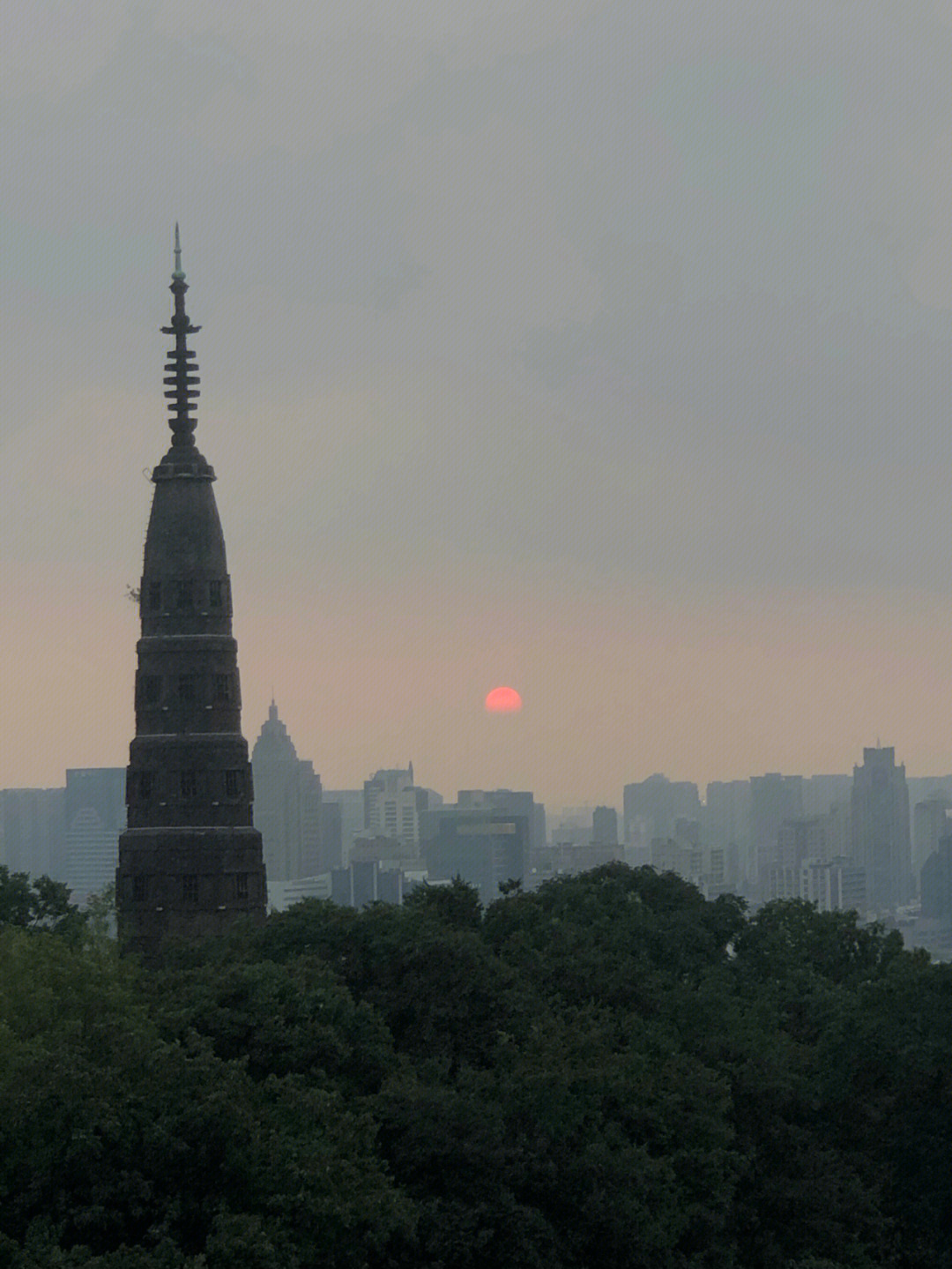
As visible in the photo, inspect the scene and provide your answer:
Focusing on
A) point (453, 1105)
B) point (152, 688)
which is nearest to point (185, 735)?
point (152, 688)

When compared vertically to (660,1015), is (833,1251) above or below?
below

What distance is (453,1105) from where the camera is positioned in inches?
2817

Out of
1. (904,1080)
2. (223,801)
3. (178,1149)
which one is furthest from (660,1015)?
(223,801)

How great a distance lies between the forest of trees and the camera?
215ft

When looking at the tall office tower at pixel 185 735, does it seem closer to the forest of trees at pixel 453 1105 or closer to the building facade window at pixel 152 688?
the building facade window at pixel 152 688

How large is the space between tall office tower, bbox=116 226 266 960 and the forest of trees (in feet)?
65.9

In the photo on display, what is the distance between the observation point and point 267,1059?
245 ft

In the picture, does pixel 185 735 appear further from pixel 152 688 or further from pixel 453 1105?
pixel 453 1105

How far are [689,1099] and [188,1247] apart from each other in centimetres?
1610

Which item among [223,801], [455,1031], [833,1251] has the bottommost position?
[833,1251]

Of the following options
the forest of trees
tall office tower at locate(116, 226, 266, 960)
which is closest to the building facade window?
tall office tower at locate(116, 226, 266, 960)

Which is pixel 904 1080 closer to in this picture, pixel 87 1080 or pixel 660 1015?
pixel 660 1015

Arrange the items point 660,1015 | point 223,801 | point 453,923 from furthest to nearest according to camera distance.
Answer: point 223,801, point 453,923, point 660,1015

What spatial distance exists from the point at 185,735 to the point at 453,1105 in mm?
47400
